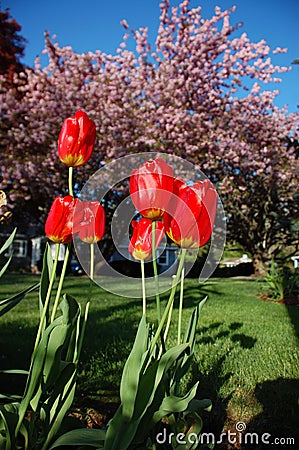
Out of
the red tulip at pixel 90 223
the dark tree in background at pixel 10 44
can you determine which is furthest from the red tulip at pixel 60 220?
the dark tree in background at pixel 10 44

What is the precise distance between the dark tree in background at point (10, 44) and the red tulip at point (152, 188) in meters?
13.6

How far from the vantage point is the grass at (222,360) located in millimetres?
1422

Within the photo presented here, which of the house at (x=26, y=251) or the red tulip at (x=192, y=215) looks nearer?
the red tulip at (x=192, y=215)

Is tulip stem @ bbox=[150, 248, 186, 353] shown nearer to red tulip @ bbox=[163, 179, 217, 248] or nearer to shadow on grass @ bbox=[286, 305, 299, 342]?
red tulip @ bbox=[163, 179, 217, 248]

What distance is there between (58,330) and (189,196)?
Result: 1.43 feet

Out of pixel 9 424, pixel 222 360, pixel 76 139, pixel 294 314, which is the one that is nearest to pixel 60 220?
pixel 76 139

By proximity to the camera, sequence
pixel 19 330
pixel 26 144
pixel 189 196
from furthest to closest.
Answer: pixel 26 144 → pixel 19 330 → pixel 189 196

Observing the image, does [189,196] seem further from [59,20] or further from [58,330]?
[59,20]

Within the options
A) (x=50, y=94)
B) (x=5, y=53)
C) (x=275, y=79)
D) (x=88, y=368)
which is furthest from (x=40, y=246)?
(x=88, y=368)

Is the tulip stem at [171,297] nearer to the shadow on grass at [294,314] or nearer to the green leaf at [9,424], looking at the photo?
the green leaf at [9,424]

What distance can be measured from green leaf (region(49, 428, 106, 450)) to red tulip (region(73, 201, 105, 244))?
421 millimetres

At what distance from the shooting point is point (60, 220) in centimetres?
87

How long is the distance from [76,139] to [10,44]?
14.8 meters

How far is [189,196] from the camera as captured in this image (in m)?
0.75
